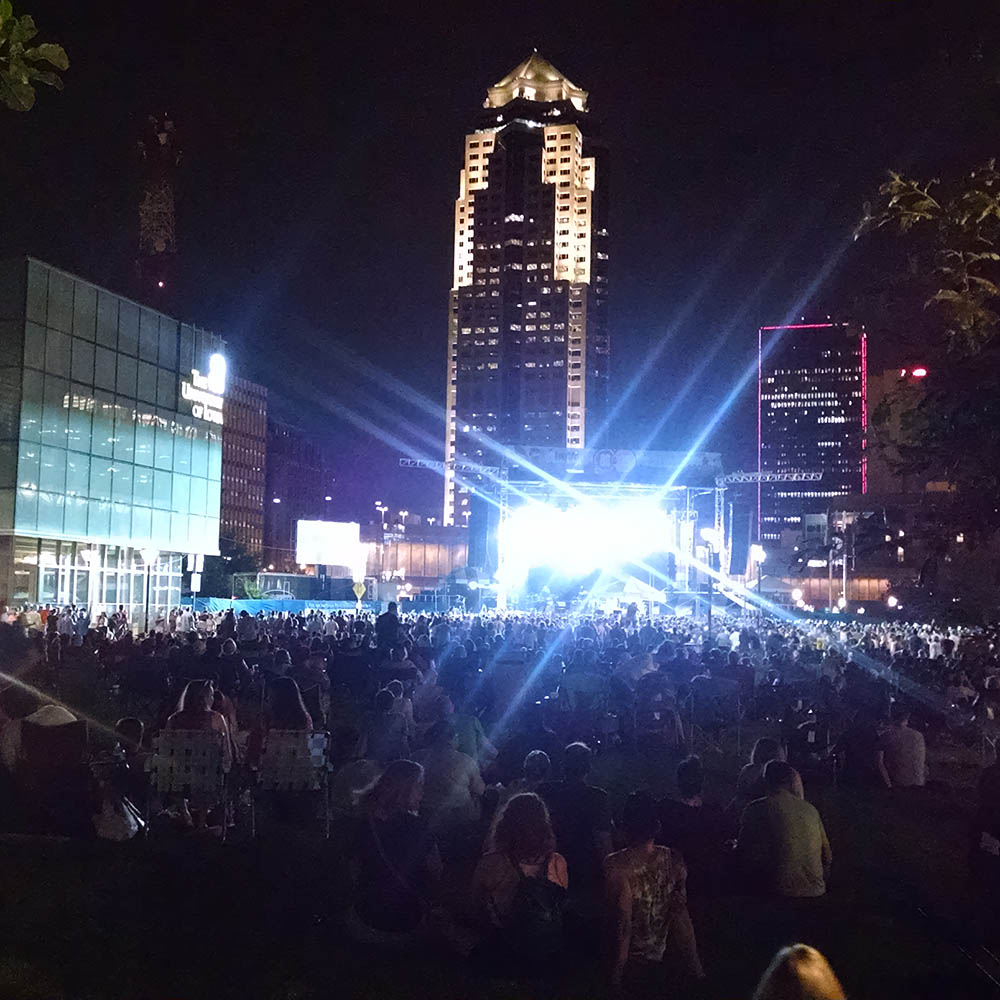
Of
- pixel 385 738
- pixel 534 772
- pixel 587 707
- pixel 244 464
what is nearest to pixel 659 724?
pixel 587 707

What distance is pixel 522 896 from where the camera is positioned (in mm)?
5445

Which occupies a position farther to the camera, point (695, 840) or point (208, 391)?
point (208, 391)

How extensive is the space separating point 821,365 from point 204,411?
169 metres

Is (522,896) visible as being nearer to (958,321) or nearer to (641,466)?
(958,321)

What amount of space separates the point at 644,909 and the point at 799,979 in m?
2.52

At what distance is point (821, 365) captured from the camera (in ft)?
643

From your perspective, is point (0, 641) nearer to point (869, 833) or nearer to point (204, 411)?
point (869, 833)

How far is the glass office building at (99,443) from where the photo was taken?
3409cm

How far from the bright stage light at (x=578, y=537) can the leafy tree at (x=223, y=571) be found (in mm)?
12953

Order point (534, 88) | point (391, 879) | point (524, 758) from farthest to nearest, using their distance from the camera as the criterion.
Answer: point (534, 88) < point (524, 758) < point (391, 879)

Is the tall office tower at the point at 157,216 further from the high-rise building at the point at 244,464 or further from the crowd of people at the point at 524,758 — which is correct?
the crowd of people at the point at 524,758

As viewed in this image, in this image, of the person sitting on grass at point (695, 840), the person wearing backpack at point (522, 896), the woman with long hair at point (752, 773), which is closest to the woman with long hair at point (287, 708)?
the person sitting on grass at point (695, 840)

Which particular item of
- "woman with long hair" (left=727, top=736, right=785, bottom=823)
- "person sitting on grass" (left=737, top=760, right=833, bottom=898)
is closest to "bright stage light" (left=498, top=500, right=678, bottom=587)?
"woman with long hair" (left=727, top=736, right=785, bottom=823)

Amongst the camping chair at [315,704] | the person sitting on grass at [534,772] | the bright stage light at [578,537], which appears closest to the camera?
the person sitting on grass at [534,772]
